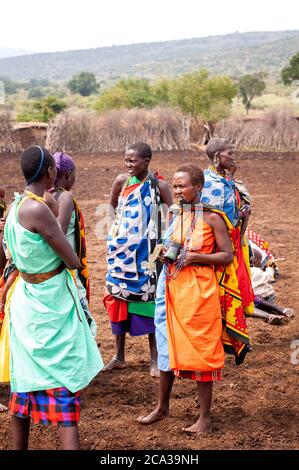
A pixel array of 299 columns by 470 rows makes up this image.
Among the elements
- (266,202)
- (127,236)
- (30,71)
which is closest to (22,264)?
(127,236)

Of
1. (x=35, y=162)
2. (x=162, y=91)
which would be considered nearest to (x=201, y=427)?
(x=35, y=162)

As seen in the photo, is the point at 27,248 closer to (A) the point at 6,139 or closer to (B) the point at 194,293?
(B) the point at 194,293

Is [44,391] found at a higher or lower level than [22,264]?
lower

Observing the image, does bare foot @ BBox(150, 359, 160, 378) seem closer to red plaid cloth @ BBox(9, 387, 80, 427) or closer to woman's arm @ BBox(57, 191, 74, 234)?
woman's arm @ BBox(57, 191, 74, 234)

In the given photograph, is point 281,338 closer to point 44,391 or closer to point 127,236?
point 127,236

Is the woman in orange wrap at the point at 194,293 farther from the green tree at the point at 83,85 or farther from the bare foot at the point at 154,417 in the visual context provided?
the green tree at the point at 83,85

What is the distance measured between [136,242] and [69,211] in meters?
0.84

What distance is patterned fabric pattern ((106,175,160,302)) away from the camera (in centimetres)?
488

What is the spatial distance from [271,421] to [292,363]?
3.21ft

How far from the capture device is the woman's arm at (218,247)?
388 cm

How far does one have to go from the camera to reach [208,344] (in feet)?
12.7

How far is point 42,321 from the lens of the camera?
11.0 ft

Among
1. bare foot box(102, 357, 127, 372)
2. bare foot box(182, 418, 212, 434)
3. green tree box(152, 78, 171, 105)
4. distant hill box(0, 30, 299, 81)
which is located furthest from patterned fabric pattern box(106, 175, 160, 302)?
distant hill box(0, 30, 299, 81)

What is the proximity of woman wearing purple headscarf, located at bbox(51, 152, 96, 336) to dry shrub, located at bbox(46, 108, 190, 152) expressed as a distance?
15281mm
